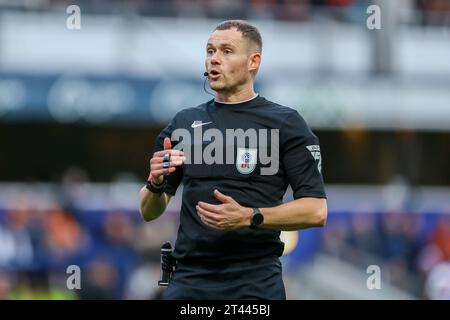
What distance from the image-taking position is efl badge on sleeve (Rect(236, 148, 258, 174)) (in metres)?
5.64

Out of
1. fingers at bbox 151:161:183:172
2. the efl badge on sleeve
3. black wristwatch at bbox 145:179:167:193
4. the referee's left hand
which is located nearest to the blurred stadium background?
black wristwatch at bbox 145:179:167:193

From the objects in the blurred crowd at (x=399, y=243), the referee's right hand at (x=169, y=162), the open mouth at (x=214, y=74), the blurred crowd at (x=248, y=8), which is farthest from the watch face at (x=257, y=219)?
the blurred crowd at (x=248, y=8)

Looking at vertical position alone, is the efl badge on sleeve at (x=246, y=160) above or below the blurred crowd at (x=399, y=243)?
above

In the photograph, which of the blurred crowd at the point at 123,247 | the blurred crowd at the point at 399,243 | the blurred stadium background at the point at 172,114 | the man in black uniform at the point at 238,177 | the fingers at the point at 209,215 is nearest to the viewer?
the fingers at the point at 209,215

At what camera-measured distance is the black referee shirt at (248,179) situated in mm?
5594

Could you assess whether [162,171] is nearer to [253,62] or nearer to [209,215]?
[209,215]

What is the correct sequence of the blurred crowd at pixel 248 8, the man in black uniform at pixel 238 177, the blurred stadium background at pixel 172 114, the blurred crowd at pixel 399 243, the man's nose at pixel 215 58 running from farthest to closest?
the blurred crowd at pixel 248 8 < the blurred crowd at pixel 399 243 < the blurred stadium background at pixel 172 114 < the man's nose at pixel 215 58 < the man in black uniform at pixel 238 177

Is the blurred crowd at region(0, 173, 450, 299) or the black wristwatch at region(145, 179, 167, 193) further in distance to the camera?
the blurred crowd at region(0, 173, 450, 299)

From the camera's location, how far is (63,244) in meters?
15.3

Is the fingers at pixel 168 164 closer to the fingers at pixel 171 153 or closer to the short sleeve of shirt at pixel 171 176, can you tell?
the fingers at pixel 171 153

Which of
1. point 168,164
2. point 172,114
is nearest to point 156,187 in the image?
point 168,164

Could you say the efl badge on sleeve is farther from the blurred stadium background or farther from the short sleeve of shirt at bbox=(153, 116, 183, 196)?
the blurred stadium background

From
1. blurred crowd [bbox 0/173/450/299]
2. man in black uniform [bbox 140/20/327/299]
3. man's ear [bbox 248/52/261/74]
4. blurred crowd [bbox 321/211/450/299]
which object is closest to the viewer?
man in black uniform [bbox 140/20/327/299]

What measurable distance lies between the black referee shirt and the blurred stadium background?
8443mm
